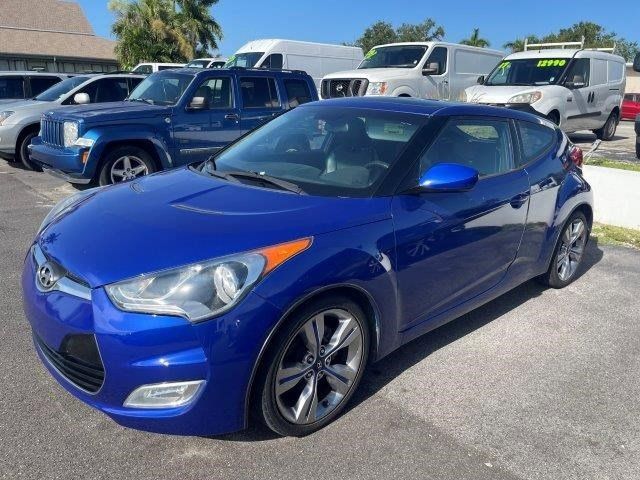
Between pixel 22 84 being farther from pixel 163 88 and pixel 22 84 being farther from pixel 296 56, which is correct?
pixel 296 56

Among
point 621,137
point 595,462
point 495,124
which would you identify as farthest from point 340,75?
point 595,462

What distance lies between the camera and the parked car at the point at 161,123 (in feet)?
23.9

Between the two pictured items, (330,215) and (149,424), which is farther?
(330,215)

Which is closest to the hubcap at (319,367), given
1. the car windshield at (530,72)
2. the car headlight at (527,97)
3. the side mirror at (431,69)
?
the car headlight at (527,97)

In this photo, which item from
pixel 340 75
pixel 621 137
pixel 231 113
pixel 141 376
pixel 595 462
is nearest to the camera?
pixel 141 376

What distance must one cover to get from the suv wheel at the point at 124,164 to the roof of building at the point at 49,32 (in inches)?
1278

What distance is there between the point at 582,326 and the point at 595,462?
166 centimetres

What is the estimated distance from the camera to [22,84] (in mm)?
12570

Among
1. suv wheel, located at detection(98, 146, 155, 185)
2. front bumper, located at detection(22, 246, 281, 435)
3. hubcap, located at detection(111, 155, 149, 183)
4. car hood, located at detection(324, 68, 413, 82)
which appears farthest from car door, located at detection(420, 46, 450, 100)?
front bumper, located at detection(22, 246, 281, 435)

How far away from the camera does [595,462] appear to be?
8.85 feet

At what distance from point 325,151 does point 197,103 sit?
478 cm

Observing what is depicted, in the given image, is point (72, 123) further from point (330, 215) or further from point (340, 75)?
point (340, 75)

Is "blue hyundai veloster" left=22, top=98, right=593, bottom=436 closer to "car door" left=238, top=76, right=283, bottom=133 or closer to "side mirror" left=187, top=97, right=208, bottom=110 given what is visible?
"side mirror" left=187, top=97, right=208, bottom=110

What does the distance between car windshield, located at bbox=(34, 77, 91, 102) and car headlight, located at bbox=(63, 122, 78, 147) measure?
12.6 ft
